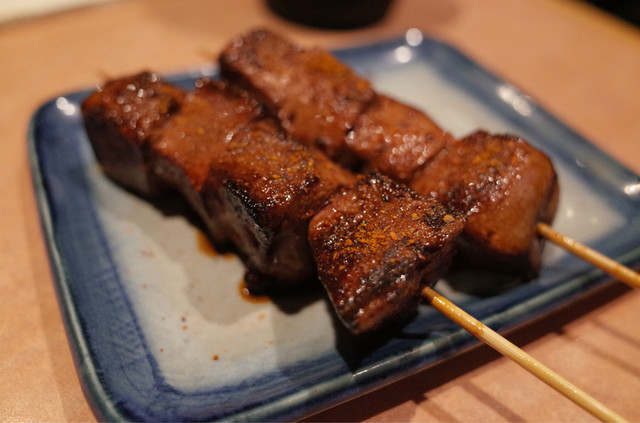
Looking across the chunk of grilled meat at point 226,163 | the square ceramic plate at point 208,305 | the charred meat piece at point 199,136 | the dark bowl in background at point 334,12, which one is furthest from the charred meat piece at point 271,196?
the dark bowl in background at point 334,12

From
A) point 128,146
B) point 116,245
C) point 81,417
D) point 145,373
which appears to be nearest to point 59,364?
point 81,417

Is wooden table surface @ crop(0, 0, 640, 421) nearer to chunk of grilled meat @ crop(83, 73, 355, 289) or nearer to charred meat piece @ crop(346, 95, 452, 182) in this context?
chunk of grilled meat @ crop(83, 73, 355, 289)

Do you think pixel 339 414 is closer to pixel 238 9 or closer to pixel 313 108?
pixel 313 108

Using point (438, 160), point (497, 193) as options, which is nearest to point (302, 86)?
point (438, 160)

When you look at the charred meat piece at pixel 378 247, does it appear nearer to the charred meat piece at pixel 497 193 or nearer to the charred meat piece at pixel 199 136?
→ the charred meat piece at pixel 497 193

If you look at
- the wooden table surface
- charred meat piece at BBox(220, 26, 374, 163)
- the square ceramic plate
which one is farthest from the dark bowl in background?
the square ceramic plate

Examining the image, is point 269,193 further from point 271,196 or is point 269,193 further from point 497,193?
point 497,193
